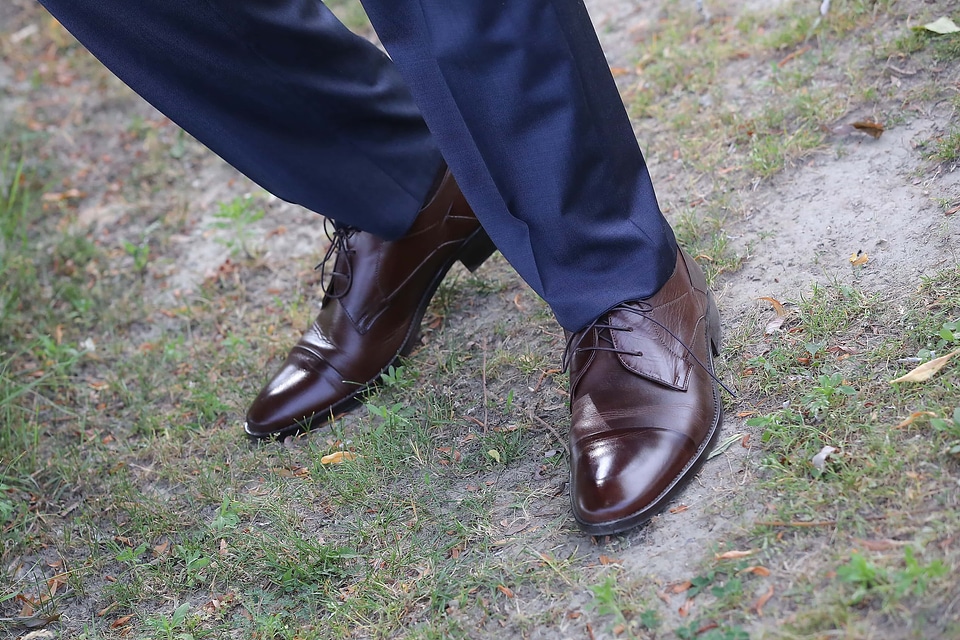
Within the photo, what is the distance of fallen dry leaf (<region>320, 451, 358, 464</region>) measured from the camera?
1896 millimetres

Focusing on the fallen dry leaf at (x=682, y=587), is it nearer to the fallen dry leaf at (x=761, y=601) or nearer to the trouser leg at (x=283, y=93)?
the fallen dry leaf at (x=761, y=601)

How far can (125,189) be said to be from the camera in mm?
3328

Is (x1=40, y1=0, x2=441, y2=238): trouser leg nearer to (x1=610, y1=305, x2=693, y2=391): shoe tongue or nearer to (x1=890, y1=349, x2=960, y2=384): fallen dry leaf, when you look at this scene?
(x1=610, y1=305, x2=693, y2=391): shoe tongue

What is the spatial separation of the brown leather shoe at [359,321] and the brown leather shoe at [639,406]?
2.00ft

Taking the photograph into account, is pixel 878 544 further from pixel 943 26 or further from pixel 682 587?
pixel 943 26

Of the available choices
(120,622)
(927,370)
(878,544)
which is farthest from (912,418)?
(120,622)

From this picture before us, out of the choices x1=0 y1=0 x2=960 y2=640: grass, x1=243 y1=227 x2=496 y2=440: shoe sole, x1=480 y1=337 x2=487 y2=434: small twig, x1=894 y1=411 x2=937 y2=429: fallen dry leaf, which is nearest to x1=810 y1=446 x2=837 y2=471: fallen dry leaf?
x1=0 y1=0 x2=960 y2=640: grass

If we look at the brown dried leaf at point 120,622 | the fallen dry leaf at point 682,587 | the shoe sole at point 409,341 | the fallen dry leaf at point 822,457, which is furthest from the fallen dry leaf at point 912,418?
the brown dried leaf at point 120,622

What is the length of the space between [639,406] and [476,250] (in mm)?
810

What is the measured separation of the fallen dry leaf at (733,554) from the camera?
1.35 m

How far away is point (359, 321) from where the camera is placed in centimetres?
206

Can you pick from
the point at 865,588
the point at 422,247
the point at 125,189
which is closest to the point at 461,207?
the point at 422,247

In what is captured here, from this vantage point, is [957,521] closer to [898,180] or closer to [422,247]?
[898,180]

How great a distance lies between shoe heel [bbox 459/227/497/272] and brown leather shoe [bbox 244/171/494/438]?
24 mm
